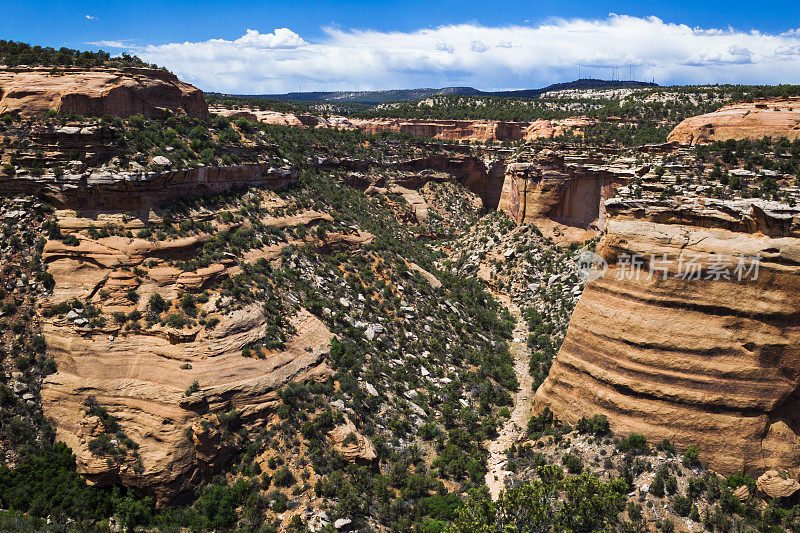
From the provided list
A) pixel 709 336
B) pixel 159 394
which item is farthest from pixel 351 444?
pixel 709 336

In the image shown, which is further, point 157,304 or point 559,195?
point 559,195

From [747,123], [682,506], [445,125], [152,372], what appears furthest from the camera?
[445,125]

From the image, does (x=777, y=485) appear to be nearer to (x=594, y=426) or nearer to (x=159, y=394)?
(x=594, y=426)

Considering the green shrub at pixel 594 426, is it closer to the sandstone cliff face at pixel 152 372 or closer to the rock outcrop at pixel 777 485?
the rock outcrop at pixel 777 485

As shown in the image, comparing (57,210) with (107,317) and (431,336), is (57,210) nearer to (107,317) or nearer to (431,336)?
(107,317)

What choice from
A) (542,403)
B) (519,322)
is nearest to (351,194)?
(519,322)

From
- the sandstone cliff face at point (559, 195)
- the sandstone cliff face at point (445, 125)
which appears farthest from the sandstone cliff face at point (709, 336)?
the sandstone cliff face at point (445, 125)

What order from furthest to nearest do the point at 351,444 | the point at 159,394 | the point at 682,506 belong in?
the point at 351,444, the point at 159,394, the point at 682,506
